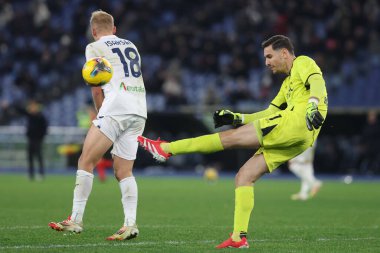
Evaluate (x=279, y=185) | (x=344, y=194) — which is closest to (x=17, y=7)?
(x=279, y=185)

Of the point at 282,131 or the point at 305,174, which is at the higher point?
the point at 282,131

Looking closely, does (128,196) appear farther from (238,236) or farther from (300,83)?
(300,83)

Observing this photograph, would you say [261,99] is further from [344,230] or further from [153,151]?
[153,151]

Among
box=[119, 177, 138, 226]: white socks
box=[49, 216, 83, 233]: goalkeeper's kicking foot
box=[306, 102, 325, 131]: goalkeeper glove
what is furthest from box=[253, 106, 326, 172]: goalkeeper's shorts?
box=[49, 216, 83, 233]: goalkeeper's kicking foot

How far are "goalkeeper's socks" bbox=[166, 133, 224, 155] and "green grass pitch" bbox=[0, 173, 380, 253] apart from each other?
96 cm

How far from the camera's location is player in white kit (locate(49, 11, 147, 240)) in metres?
9.05

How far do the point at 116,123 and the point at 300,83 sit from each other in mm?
1999

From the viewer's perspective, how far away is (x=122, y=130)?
916 centimetres

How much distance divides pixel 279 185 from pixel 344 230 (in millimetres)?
11681

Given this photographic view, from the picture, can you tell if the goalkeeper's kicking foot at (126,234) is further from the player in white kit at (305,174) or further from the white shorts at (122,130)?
the player in white kit at (305,174)

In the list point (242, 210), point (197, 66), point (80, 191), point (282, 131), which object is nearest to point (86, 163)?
point (80, 191)

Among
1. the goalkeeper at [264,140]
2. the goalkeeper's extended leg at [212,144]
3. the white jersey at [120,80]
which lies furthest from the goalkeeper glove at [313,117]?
the white jersey at [120,80]

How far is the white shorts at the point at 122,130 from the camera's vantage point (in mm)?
9047

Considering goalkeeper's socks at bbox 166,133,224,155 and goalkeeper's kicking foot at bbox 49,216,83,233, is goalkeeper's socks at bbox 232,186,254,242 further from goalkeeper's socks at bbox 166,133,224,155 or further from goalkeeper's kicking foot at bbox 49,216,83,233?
goalkeeper's kicking foot at bbox 49,216,83,233
